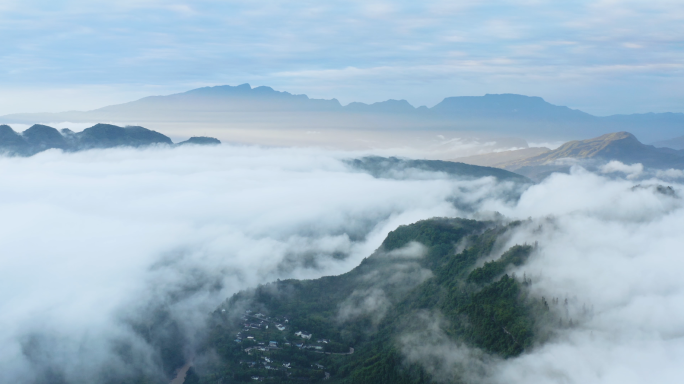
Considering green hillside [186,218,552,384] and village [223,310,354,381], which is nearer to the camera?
green hillside [186,218,552,384]

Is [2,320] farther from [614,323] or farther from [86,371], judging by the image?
[614,323]

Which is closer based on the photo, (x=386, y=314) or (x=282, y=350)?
(x=282, y=350)

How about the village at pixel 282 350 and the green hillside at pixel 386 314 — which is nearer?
the green hillside at pixel 386 314

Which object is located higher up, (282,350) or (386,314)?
(386,314)

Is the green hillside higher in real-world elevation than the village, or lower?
higher
